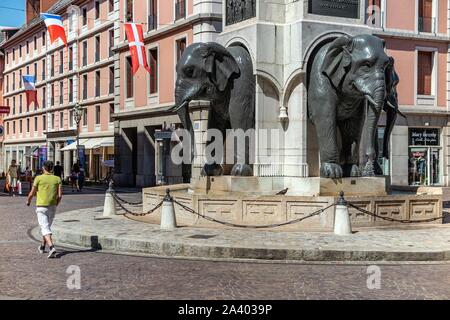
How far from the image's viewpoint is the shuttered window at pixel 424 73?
35.7 m

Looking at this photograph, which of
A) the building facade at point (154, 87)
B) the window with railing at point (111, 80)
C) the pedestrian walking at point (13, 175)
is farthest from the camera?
the window with railing at point (111, 80)

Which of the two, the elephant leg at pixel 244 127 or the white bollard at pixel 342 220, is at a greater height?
the elephant leg at pixel 244 127

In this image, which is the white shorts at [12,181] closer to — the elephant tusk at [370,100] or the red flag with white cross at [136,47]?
the red flag with white cross at [136,47]

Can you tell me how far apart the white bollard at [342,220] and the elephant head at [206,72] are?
4163 millimetres

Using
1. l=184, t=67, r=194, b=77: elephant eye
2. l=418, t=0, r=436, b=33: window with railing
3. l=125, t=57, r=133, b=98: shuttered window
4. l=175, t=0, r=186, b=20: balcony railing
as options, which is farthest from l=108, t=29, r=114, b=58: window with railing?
l=184, t=67, r=194, b=77: elephant eye

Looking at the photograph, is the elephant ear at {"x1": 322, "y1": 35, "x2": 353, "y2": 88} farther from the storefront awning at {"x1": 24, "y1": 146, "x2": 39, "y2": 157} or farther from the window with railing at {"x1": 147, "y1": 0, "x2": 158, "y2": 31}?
the storefront awning at {"x1": 24, "y1": 146, "x2": 39, "y2": 157}

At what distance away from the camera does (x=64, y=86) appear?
56.8 metres

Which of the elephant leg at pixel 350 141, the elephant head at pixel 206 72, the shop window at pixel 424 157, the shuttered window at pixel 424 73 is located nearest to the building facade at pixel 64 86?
the shuttered window at pixel 424 73

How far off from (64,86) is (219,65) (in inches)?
1786

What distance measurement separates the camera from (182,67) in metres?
14.2

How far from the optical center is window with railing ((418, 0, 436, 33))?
35.7m

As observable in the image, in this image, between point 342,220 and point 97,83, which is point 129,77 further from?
point 342,220

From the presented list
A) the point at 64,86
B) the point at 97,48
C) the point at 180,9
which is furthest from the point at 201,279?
the point at 64,86

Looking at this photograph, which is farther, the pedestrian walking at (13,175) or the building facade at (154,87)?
the building facade at (154,87)
